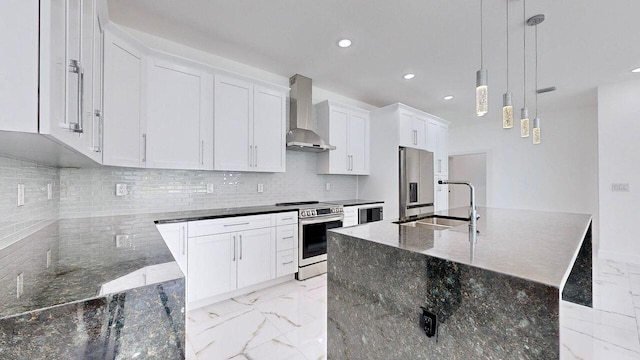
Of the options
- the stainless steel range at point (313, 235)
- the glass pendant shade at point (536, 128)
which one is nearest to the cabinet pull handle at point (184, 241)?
the stainless steel range at point (313, 235)

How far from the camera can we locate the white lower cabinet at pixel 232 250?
2.38 meters

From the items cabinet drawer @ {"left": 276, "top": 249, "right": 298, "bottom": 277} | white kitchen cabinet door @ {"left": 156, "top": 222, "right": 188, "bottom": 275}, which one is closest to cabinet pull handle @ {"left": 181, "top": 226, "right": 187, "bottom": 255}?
white kitchen cabinet door @ {"left": 156, "top": 222, "right": 188, "bottom": 275}

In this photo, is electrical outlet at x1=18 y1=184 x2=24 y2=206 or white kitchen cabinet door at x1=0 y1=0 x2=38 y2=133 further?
electrical outlet at x1=18 y1=184 x2=24 y2=206

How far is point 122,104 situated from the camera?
2.14 metres

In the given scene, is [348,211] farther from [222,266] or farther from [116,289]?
[116,289]

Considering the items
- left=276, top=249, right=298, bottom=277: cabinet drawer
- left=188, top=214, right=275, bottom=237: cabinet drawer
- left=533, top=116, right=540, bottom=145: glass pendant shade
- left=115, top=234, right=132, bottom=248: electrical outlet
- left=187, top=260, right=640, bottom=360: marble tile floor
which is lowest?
left=187, top=260, right=640, bottom=360: marble tile floor

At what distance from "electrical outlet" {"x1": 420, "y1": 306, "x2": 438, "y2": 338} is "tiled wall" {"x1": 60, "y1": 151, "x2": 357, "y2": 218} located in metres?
2.60

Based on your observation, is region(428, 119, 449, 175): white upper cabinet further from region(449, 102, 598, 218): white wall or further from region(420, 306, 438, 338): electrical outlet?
region(420, 306, 438, 338): electrical outlet

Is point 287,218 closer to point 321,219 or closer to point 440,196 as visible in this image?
point 321,219

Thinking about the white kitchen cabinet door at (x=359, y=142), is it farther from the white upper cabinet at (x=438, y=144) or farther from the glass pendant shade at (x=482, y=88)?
the glass pendant shade at (x=482, y=88)

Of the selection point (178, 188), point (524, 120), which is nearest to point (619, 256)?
point (524, 120)

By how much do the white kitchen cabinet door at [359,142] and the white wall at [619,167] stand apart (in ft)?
11.4

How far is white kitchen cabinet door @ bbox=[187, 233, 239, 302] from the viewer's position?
94.9 inches

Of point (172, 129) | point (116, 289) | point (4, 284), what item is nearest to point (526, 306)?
point (116, 289)
